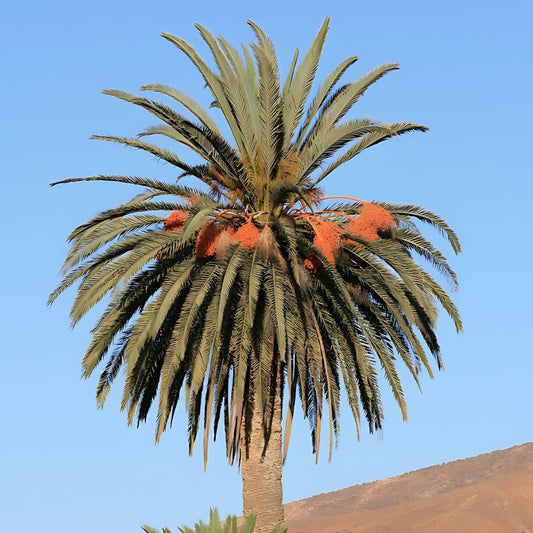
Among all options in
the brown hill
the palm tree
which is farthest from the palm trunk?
the brown hill

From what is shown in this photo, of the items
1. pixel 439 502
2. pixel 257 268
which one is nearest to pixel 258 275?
pixel 257 268

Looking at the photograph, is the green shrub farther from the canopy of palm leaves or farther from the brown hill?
the brown hill

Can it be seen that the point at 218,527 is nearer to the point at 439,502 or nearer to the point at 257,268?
the point at 257,268

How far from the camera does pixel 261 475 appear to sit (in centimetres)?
2064

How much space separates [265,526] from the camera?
802 inches

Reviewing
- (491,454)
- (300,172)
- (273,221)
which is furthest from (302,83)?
(491,454)

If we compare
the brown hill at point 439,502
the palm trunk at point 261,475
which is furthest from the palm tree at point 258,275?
the brown hill at point 439,502

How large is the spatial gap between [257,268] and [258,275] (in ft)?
0.52

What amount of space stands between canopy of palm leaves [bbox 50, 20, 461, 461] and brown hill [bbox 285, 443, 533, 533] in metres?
51.3

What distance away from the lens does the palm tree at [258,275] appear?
20391 mm

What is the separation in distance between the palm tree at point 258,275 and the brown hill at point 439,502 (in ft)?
168

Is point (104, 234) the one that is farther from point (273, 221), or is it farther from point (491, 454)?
point (491, 454)

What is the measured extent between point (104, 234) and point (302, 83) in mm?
5267

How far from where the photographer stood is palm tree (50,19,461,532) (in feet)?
66.9
